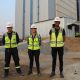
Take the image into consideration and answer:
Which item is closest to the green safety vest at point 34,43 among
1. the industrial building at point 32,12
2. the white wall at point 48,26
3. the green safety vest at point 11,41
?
the green safety vest at point 11,41

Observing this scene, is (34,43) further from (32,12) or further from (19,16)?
(19,16)

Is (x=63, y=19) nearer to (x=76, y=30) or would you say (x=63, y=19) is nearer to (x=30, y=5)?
(x=76, y=30)

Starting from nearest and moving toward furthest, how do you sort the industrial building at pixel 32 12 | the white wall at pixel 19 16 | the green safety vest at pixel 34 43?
1. the green safety vest at pixel 34 43
2. the industrial building at pixel 32 12
3. the white wall at pixel 19 16

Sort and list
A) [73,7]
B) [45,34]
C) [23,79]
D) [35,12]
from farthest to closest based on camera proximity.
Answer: [73,7]
[35,12]
[45,34]
[23,79]

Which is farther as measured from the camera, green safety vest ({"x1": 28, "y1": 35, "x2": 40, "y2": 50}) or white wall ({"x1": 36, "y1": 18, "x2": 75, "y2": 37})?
white wall ({"x1": 36, "y1": 18, "x2": 75, "y2": 37})

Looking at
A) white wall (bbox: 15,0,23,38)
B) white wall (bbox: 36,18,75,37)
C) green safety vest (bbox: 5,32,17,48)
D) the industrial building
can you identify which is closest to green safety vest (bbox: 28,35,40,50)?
A: green safety vest (bbox: 5,32,17,48)

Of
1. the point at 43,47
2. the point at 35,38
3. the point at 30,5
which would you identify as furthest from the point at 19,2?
the point at 35,38

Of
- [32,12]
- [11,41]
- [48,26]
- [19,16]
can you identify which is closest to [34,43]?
[11,41]

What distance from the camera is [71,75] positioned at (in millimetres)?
12297

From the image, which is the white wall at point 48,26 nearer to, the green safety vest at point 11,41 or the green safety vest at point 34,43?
the green safety vest at point 34,43

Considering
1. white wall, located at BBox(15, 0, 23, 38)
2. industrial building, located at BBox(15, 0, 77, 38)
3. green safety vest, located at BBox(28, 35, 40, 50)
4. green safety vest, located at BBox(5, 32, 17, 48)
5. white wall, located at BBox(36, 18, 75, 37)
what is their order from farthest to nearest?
white wall, located at BBox(15, 0, 23, 38) < industrial building, located at BBox(15, 0, 77, 38) < white wall, located at BBox(36, 18, 75, 37) < green safety vest, located at BBox(28, 35, 40, 50) < green safety vest, located at BBox(5, 32, 17, 48)

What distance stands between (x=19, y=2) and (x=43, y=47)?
39231 millimetres

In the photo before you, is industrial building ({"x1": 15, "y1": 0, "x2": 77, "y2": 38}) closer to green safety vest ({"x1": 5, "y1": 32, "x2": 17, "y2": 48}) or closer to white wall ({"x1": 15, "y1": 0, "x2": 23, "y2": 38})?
white wall ({"x1": 15, "y1": 0, "x2": 23, "y2": 38})

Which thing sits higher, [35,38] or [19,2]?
[19,2]
